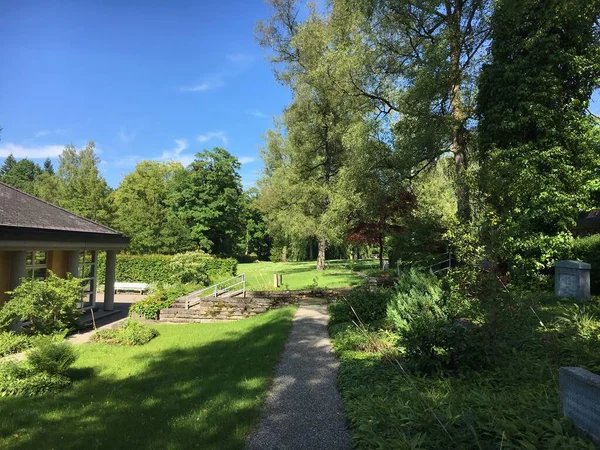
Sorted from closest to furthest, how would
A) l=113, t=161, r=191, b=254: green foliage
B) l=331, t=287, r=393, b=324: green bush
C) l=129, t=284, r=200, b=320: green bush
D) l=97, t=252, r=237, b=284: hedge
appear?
l=331, t=287, r=393, b=324: green bush → l=129, t=284, r=200, b=320: green bush → l=97, t=252, r=237, b=284: hedge → l=113, t=161, r=191, b=254: green foliage

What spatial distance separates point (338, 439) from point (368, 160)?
13188 millimetres

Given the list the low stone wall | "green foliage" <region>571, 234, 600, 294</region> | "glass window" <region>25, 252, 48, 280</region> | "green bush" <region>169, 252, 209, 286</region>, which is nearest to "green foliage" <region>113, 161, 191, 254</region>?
"green bush" <region>169, 252, 209, 286</region>

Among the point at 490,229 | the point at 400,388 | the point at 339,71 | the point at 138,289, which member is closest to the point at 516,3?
the point at 339,71

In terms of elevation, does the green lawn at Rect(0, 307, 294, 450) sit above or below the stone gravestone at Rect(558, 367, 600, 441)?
below

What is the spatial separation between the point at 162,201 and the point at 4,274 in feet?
106

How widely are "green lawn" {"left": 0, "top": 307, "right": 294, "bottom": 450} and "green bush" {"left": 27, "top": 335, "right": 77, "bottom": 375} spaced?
0.49 m

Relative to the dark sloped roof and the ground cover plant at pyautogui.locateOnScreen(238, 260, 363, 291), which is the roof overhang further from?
the ground cover plant at pyautogui.locateOnScreen(238, 260, 363, 291)

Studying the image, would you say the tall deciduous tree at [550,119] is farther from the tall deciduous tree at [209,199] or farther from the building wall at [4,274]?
the tall deciduous tree at [209,199]

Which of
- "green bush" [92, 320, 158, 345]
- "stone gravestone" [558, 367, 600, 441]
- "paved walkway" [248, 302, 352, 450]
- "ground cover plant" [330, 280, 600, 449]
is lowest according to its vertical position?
"green bush" [92, 320, 158, 345]

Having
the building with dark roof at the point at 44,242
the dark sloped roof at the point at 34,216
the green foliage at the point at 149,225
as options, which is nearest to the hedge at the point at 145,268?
the green foliage at the point at 149,225

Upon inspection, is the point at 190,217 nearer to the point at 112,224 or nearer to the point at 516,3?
the point at 112,224

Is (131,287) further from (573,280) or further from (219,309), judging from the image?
(573,280)

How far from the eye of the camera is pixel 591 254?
11.7m

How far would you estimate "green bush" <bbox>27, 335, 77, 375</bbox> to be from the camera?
712 centimetres
